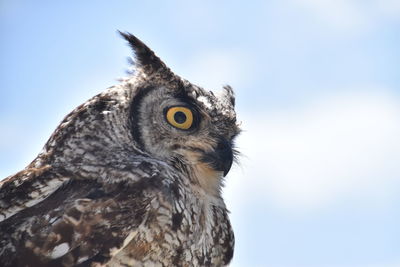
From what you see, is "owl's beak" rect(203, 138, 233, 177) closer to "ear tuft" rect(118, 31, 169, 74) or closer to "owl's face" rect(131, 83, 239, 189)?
"owl's face" rect(131, 83, 239, 189)

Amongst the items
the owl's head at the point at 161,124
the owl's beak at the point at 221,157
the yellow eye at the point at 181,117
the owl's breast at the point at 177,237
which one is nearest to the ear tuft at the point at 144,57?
the owl's head at the point at 161,124

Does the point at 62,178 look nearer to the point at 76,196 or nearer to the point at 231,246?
the point at 76,196

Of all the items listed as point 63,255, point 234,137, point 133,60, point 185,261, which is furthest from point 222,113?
point 63,255

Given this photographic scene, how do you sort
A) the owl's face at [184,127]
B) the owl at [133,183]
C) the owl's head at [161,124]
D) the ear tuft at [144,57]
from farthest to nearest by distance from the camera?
the ear tuft at [144,57]
the owl's face at [184,127]
the owl's head at [161,124]
the owl at [133,183]

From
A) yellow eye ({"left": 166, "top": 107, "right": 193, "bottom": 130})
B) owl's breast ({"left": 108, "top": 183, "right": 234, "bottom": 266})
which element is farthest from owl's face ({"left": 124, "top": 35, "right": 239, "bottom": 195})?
owl's breast ({"left": 108, "top": 183, "right": 234, "bottom": 266})

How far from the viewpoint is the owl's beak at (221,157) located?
226 inches

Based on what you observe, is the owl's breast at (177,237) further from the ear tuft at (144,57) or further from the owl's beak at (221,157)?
the ear tuft at (144,57)

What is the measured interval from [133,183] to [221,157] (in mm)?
774

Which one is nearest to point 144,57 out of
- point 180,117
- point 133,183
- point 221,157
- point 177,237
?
point 180,117

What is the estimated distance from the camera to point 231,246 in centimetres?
582

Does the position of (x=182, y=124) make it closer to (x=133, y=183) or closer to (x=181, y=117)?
(x=181, y=117)

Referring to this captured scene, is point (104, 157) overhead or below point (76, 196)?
overhead

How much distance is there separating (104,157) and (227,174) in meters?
0.97

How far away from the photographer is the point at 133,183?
17.3 feet
